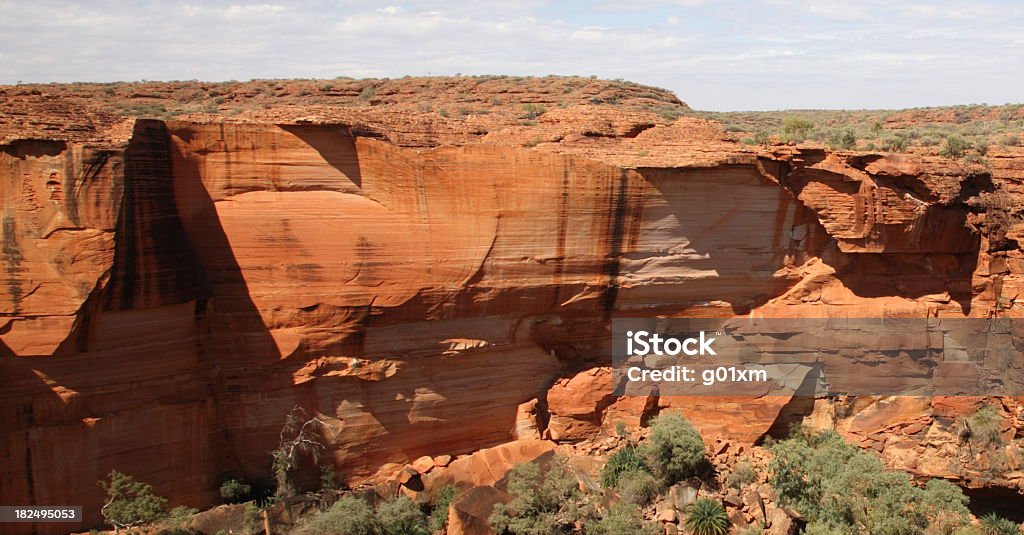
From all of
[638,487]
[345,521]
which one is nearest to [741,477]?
[638,487]

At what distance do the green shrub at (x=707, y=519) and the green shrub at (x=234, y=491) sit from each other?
7.83 metres

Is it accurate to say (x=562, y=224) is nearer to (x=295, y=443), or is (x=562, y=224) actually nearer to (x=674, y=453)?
(x=674, y=453)

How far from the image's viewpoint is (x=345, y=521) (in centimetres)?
1191

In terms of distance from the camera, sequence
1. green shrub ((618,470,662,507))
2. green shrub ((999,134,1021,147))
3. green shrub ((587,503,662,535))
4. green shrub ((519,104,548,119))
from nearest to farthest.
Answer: green shrub ((587,503,662,535)) < green shrub ((618,470,662,507)) < green shrub ((519,104,548,119)) < green shrub ((999,134,1021,147))

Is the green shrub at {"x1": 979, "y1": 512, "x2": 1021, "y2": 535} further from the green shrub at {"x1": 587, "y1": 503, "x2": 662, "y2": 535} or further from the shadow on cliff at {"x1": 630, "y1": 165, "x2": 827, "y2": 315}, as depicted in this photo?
the green shrub at {"x1": 587, "y1": 503, "x2": 662, "y2": 535}

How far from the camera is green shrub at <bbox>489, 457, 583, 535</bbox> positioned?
12281 mm

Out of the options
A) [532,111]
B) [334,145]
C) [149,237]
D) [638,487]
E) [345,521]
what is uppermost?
[532,111]

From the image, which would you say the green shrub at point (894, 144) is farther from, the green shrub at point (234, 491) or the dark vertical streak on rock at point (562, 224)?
the green shrub at point (234, 491)

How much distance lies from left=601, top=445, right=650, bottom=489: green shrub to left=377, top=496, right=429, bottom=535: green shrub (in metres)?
3.54

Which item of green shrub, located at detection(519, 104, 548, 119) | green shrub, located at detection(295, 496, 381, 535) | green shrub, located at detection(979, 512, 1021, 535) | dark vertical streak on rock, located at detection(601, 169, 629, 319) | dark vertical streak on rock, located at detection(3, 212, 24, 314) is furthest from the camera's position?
green shrub, located at detection(519, 104, 548, 119)

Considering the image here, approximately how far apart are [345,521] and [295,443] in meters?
1.86

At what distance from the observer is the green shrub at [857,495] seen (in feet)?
41.1

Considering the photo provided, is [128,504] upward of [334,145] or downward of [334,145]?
downward

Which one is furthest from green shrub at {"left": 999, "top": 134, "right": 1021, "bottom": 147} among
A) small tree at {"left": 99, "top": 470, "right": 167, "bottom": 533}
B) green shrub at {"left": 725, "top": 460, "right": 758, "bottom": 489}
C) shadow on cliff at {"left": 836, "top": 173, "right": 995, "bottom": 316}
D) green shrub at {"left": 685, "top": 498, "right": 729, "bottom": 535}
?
small tree at {"left": 99, "top": 470, "right": 167, "bottom": 533}
